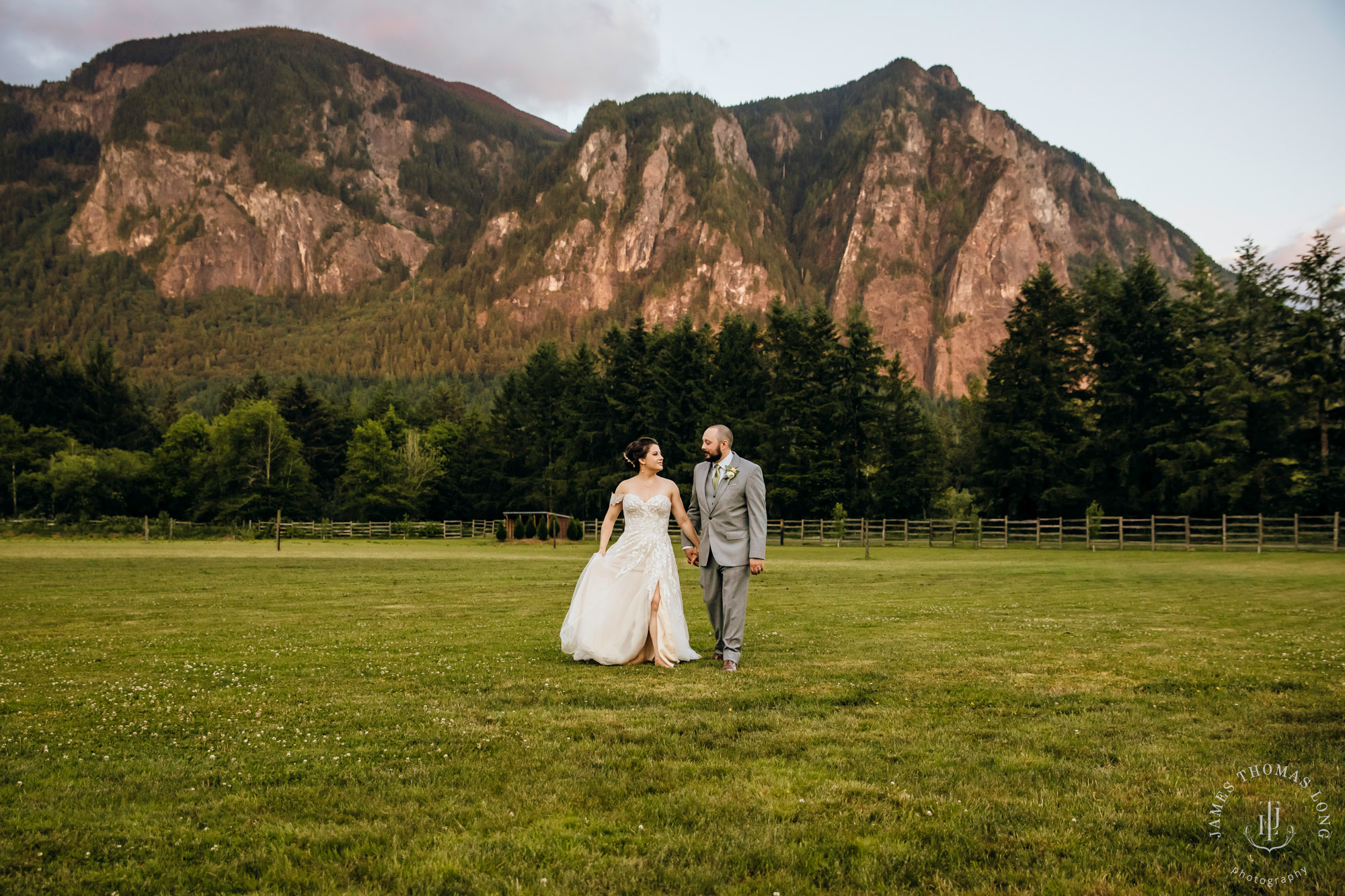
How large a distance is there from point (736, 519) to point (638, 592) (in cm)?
136

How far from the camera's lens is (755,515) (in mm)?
8883

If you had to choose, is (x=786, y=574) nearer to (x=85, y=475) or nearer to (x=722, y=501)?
(x=722, y=501)

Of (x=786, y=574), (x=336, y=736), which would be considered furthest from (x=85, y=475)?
(x=336, y=736)

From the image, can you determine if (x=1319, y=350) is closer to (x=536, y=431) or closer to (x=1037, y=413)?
(x=1037, y=413)

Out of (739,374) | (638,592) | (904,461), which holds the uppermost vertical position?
(739,374)

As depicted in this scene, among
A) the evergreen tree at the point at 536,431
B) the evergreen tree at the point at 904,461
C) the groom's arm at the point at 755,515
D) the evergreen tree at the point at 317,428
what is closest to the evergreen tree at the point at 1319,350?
the evergreen tree at the point at 904,461

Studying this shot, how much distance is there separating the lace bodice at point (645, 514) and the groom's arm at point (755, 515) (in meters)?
1.05

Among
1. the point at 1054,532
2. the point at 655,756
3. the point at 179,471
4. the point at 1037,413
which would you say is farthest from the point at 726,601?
the point at 179,471

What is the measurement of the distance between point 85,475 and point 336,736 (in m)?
Answer: 80.8

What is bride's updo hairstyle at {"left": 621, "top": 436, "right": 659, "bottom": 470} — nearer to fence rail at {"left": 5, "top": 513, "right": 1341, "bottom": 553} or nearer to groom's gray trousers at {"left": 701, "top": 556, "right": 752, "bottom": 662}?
groom's gray trousers at {"left": 701, "top": 556, "right": 752, "bottom": 662}

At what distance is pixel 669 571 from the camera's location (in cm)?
938

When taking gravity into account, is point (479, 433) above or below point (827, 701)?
above

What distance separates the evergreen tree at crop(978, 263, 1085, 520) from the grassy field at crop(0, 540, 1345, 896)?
4236 centimetres

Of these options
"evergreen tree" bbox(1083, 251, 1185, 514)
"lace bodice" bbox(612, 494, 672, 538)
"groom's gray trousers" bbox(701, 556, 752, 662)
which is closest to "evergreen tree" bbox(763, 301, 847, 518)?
"evergreen tree" bbox(1083, 251, 1185, 514)
